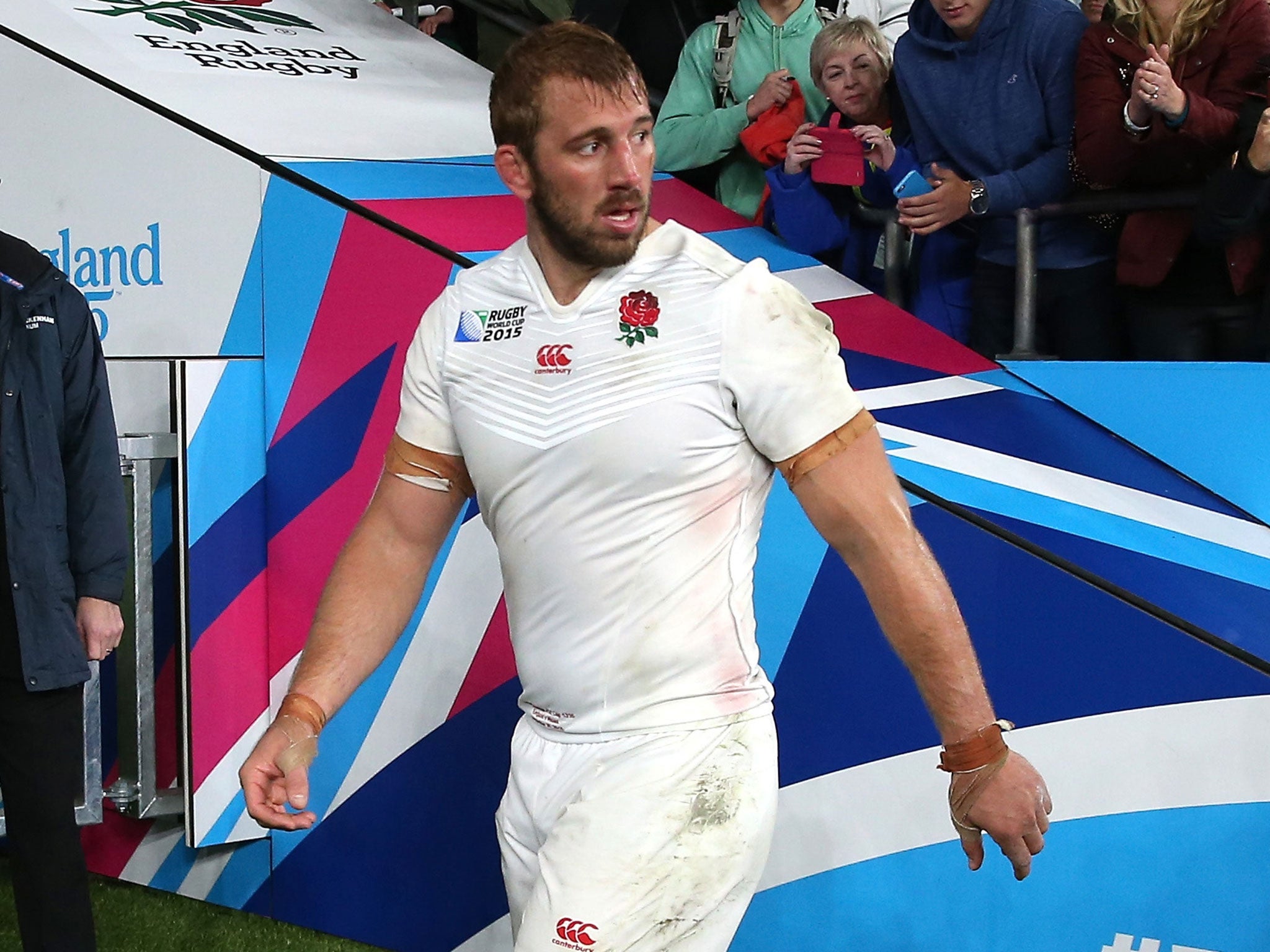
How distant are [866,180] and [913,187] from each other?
1.07 feet

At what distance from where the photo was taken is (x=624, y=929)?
83.0 inches

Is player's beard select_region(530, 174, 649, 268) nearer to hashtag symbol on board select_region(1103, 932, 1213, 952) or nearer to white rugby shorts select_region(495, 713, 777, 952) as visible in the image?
white rugby shorts select_region(495, 713, 777, 952)

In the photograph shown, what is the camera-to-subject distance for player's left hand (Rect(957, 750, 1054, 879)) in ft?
6.55

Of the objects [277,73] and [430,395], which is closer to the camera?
[430,395]

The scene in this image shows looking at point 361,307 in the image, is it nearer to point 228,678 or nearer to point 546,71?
point 228,678

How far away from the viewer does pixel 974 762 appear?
205 centimetres

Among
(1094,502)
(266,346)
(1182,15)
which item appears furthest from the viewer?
(266,346)

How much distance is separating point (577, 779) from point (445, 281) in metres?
1.81

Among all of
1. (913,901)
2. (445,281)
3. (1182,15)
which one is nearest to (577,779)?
(913,901)

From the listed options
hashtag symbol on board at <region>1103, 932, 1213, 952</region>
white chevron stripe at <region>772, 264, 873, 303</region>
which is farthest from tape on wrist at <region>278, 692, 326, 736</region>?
white chevron stripe at <region>772, 264, 873, 303</region>

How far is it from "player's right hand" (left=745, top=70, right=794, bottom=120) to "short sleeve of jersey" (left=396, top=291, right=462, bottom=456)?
88.7 inches

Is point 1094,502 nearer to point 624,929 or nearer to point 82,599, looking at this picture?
point 624,929

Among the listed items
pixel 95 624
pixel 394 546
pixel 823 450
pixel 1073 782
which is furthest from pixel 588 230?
pixel 95 624

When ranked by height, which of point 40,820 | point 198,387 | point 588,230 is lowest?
point 40,820
